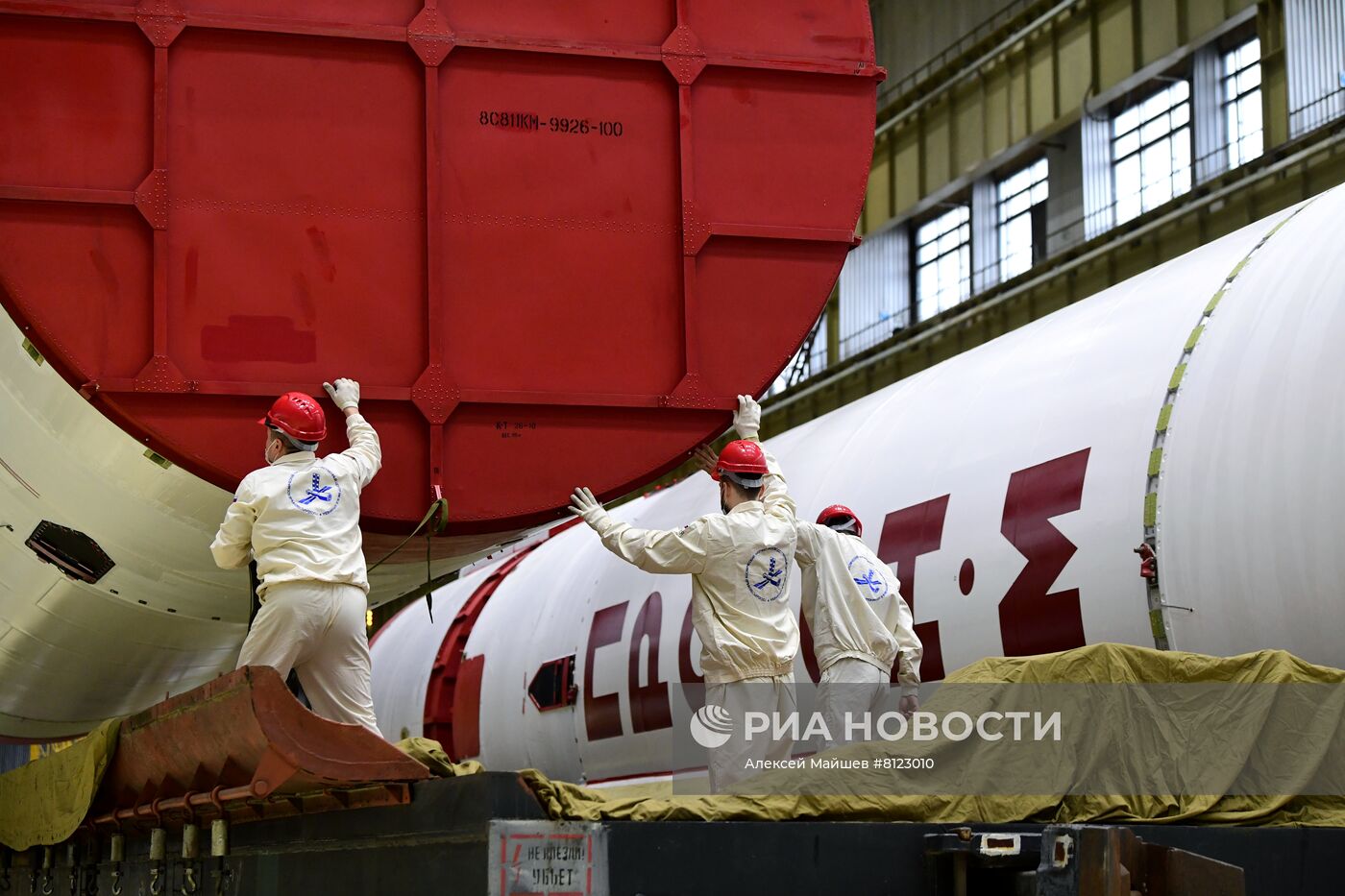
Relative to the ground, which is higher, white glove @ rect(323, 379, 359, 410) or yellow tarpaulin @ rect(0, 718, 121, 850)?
→ white glove @ rect(323, 379, 359, 410)

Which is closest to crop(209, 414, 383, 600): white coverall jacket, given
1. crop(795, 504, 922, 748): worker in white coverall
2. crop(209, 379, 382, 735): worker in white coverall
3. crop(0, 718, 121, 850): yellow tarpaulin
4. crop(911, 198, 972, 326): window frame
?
crop(209, 379, 382, 735): worker in white coverall

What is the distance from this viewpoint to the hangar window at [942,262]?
23812 millimetres

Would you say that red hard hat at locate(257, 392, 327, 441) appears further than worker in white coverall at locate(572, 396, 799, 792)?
No

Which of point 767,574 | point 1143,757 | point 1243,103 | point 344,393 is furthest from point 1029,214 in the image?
point 1143,757

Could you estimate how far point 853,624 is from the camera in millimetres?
7422

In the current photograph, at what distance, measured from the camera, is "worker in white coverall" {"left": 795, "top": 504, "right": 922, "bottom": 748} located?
23.9 feet

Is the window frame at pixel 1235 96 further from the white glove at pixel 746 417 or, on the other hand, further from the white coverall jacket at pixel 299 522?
the white coverall jacket at pixel 299 522

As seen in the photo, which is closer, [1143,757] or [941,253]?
[1143,757]

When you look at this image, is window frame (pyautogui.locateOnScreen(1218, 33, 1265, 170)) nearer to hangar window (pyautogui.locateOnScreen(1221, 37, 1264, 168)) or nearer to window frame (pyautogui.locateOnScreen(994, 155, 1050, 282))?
hangar window (pyautogui.locateOnScreen(1221, 37, 1264, 168))

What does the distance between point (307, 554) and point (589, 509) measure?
46.3 inches

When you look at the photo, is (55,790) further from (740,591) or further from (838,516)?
(838,516)

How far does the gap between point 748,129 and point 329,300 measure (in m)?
1.86

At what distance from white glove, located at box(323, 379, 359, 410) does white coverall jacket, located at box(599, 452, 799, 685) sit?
1.18 m

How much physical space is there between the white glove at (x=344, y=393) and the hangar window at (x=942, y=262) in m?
18.1
